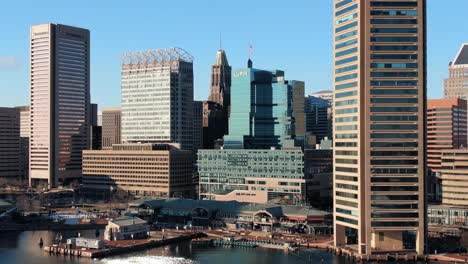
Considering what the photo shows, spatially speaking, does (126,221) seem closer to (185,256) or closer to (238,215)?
(185,256)

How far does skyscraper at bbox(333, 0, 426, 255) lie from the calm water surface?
886 centimetres

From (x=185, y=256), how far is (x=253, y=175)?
74.6 m

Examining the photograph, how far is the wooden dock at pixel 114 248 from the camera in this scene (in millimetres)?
108025

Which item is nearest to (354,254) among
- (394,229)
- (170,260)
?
(394,229)

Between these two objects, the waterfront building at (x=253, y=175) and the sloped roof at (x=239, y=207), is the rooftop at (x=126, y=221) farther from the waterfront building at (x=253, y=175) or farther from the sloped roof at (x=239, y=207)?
the waterfront building at (x=253, y=175)

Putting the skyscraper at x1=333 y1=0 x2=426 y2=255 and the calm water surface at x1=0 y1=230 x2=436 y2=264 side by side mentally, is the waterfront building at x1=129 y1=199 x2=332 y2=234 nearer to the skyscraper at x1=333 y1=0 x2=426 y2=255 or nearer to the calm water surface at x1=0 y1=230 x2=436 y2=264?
the calm water surface at x1=0 y1=230 x2=436 y2=264

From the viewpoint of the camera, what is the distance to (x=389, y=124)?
10450 cm

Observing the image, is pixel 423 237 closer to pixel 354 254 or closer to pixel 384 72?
pixel 354 254

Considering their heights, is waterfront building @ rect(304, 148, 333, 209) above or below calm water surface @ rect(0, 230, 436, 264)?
above

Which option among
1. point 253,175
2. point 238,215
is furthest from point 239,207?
point 253,175

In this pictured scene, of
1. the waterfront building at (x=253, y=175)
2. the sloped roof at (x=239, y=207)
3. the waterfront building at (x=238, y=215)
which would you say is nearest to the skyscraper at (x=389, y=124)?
the waterfront building at (x=238, y=215)

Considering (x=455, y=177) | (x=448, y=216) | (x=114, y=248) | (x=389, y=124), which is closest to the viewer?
(x=389, y=124)

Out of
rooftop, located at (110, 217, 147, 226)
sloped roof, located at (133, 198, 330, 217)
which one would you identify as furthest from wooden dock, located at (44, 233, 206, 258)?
sloped roof, located at (133, 198, 330, 217)

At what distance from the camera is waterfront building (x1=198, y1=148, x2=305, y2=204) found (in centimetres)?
17312
